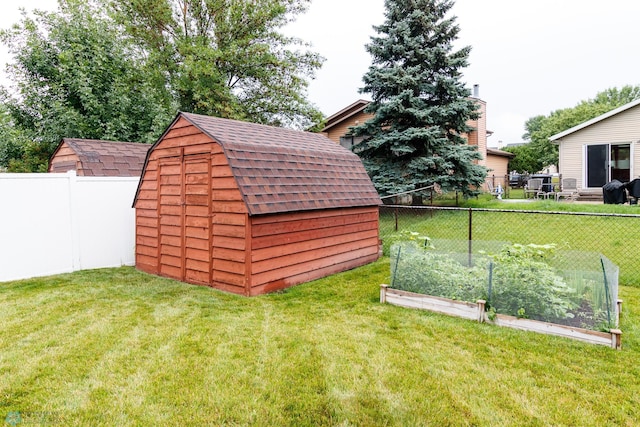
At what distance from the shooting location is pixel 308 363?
133 inches

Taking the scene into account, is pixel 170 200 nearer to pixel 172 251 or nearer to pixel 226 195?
pixel 172 251

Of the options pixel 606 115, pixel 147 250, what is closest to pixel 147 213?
pixel 147 250

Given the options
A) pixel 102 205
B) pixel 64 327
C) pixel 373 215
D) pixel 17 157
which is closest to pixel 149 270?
pixel 102 205

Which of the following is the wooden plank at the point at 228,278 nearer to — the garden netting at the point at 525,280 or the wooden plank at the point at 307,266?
the wooden plank at the point at 307,266

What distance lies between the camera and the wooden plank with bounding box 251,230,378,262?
5496 mm

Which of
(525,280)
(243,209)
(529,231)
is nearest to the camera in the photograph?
(525,280)

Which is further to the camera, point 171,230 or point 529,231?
point 529,231

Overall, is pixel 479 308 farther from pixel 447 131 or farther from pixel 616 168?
pixel 616 168

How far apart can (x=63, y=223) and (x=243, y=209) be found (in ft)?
12.6

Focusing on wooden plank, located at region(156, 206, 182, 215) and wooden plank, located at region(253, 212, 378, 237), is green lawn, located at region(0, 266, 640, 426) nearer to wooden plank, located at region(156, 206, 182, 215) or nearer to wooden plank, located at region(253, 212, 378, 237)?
wooden plank, located at region(253, 212, 378, 237)

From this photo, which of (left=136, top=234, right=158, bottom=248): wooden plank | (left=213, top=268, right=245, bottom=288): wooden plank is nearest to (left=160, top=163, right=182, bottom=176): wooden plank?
(left=136, top=234, right=158, bottom=248): wooden plank

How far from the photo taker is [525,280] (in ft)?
13.5

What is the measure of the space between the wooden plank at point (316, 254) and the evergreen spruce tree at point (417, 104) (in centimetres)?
480

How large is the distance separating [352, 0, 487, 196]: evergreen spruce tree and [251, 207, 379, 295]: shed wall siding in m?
4.97
